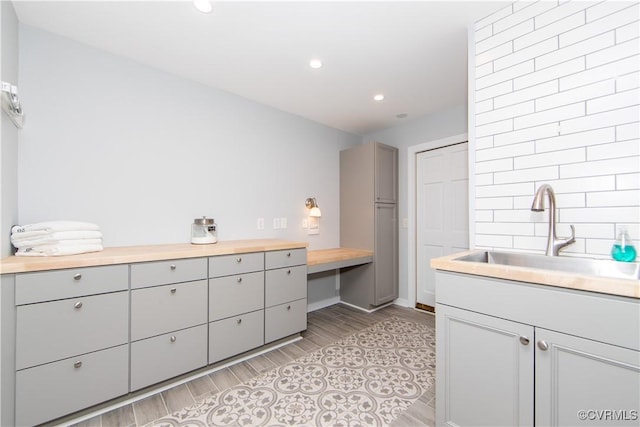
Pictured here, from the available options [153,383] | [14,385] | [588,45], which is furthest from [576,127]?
[14,385]

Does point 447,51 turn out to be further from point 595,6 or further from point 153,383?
point 153,383

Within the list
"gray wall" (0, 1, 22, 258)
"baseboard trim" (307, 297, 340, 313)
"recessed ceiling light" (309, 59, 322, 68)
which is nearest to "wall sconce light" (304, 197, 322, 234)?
"baseboard trim" (307, 297, 340, 313)

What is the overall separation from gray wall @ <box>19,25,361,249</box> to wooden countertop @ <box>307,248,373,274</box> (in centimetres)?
49

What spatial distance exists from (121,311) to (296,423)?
1276 millimetres

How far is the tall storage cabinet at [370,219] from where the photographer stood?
3385 mm

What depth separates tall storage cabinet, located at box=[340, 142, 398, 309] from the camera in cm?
338

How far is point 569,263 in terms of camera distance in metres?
1.35

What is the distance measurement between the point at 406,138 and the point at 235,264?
2.78 m

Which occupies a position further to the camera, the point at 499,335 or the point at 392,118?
the point at 392,118

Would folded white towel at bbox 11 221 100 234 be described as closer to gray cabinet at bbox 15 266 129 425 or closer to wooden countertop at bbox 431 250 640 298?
gray cabinet at bbox 15 266 129 425

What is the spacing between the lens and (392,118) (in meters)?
3.46

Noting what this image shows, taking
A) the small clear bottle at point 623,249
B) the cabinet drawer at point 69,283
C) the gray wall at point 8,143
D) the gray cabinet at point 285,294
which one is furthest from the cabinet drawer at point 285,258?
the small clear bottle at point 623,249

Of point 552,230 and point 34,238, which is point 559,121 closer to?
point 552,230

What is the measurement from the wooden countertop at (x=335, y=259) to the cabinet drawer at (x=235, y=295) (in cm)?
64
